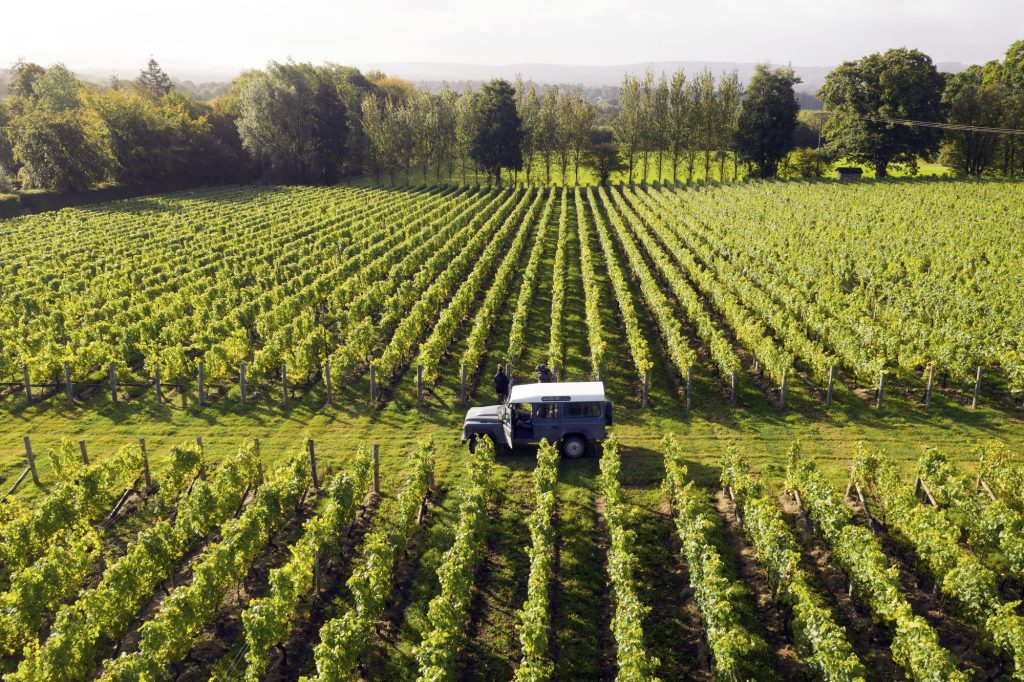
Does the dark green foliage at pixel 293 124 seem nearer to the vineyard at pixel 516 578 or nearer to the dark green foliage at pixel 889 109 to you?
the dark green foliage at pixel 889 109

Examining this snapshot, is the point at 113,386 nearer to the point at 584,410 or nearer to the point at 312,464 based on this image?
the point at 312,464

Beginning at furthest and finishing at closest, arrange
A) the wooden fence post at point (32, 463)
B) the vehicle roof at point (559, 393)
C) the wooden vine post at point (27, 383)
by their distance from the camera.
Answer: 1. the wooden vine post at point (27, 383)
2. the vehicle roof at point (559, 393)
3. the wooden fence post at point (32, 463)

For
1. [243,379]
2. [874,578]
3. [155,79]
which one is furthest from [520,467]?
[155,79]

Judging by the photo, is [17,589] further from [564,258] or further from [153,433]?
[564,258]

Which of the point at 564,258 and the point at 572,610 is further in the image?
the point at 564,258

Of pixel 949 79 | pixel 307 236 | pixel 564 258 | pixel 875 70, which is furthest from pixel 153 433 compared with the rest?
pixel 949 79

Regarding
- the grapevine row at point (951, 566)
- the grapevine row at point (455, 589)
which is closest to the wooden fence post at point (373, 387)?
the grapevine row at point (455, 589)
